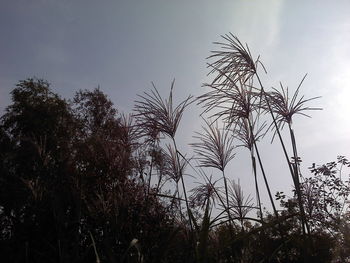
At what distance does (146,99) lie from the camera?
4250mm

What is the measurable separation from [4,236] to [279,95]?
838 centimetres

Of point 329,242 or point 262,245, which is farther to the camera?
point 329,242

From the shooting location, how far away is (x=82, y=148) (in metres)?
9.20

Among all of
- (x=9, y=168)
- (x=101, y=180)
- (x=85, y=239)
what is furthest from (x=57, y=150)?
(x=85, y=239)

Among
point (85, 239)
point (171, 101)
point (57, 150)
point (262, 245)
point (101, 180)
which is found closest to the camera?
point (262, 245)

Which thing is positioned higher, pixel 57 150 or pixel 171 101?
pixel 57 150

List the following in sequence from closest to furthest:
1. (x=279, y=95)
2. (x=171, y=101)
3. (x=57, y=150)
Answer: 1. (x=279, y=95)
2. (x=171, y=101)
3. (x=57, y=150)

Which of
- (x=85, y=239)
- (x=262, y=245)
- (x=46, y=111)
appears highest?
(x=46, y=111)

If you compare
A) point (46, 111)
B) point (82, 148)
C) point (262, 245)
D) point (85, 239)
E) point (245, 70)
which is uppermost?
point (46, 111)

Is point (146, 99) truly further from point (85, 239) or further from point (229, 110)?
point (85, 239)

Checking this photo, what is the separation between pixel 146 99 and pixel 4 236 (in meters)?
7.07

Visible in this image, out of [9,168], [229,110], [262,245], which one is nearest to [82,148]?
[9,168]

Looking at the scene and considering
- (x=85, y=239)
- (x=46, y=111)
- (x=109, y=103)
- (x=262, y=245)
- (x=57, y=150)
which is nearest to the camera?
(x=262, y=245)

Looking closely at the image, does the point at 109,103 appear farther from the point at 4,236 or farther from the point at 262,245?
the point at 262,245
